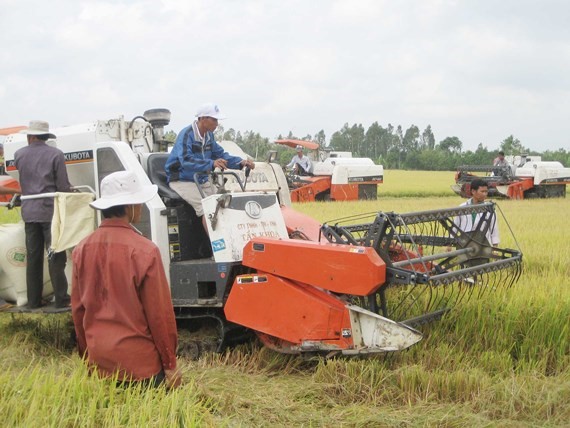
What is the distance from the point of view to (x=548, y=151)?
2514 inches

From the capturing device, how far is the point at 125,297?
300 cm

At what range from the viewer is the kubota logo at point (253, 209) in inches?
211

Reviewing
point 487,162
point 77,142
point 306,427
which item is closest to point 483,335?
point 306,427

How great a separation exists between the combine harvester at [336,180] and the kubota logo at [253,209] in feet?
51.0

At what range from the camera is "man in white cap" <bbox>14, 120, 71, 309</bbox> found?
5.64 m

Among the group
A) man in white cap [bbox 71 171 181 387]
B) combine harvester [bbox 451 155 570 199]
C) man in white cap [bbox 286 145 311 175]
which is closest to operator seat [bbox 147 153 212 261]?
man in white cap [bbox 71 171 181 387]

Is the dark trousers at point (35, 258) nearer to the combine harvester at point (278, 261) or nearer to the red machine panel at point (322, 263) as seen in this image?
the combine harvester at point (278, 261)

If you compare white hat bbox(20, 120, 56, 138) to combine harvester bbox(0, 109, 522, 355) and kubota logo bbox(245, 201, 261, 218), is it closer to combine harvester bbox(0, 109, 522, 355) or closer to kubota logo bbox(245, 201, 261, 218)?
combine harvester bbox(0, 109, 522, 355)

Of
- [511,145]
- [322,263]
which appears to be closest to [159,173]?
[322,263]

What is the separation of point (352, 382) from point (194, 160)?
7.36 feet

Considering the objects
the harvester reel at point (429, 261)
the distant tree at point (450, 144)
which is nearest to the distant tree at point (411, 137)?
the distant tree at point (450, 144)

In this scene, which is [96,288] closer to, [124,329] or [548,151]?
[124,329]

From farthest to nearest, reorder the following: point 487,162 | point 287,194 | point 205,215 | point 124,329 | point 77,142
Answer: point 487,162
point 287,194
point 77,142
point 205,215
point 124,329

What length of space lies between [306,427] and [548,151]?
6539 centimetres
